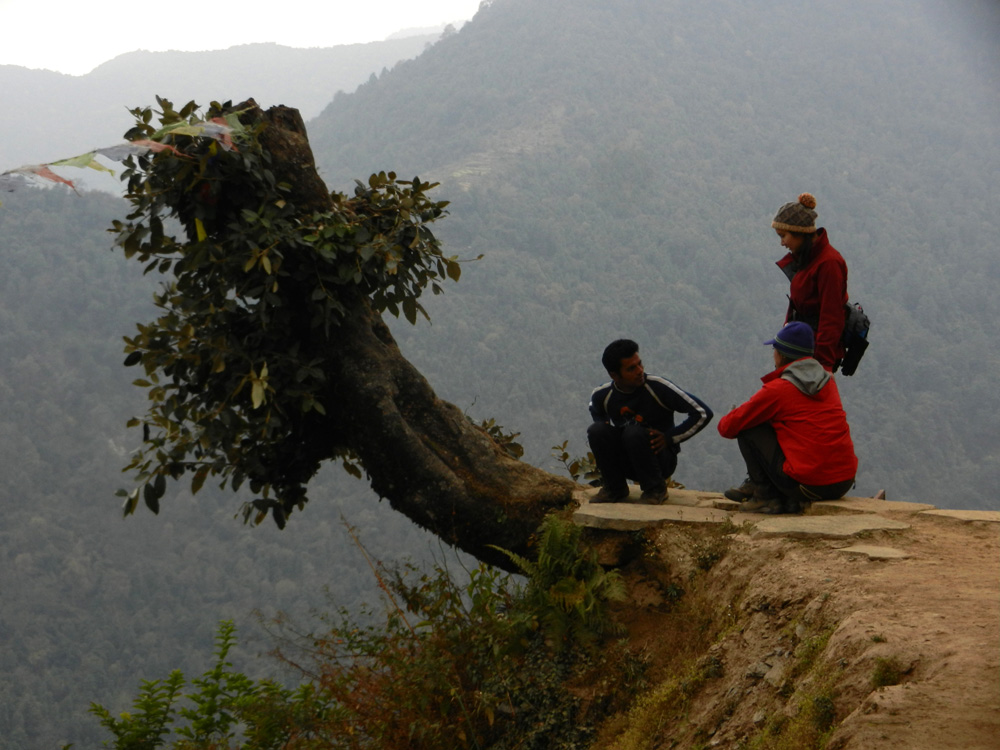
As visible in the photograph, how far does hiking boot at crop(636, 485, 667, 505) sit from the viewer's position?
571 centimetres

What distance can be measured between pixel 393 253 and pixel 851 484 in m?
3.05

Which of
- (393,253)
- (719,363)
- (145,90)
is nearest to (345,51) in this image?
(145,90)

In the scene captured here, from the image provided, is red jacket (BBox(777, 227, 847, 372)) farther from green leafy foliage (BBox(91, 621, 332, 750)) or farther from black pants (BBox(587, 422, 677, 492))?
green leafy foliage (BBox(91, 621, 332, 750))

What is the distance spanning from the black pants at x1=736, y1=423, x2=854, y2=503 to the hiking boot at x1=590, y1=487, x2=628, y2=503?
0.85 m

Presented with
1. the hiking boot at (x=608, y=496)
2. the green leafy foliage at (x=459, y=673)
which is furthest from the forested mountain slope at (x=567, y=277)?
the green leafy foliage at (x=459, y=673)

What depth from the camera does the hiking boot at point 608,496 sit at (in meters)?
5.75

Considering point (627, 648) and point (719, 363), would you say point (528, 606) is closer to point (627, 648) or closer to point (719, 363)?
point (627, 648)

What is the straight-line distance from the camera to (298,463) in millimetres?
5773

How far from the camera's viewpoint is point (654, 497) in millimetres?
5719

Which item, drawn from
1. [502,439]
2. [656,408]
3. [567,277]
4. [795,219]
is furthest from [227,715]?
[567,277]

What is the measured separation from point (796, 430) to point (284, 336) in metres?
3.01

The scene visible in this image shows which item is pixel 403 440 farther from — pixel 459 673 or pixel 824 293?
pixel 824 293

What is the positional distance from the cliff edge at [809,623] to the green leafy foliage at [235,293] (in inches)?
75.9

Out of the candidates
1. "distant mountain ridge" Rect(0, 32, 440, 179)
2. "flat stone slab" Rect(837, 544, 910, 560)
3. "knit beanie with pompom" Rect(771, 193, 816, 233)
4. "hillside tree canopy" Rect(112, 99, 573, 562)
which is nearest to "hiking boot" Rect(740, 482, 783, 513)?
"flat stone slab" Rect(837, 544, 910, 560)
